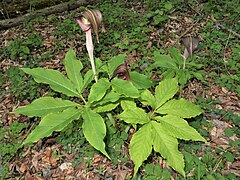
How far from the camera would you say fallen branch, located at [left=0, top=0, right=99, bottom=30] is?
155 inches

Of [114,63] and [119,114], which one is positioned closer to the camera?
[119,114]

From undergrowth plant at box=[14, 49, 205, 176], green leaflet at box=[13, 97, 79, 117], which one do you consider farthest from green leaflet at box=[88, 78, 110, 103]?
green leaflet at box=[13, 97, 79, 117]

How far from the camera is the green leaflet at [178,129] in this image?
1721 mm

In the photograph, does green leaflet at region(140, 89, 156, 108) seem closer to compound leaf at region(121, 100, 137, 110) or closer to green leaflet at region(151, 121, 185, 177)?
compound leaf at region(121, 100, 137, 110)

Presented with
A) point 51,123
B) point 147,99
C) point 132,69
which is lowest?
point 132,69

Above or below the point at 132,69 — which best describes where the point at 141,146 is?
above

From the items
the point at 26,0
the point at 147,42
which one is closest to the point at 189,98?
the point at 147,42

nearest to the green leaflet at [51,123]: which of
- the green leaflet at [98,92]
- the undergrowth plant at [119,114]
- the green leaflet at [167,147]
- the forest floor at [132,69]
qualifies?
the undergrowth plant at [119,114]

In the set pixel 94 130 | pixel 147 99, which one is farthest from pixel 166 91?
pixel 94 130

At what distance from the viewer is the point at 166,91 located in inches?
78.7

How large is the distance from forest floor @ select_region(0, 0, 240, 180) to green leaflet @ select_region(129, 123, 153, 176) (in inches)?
17.5

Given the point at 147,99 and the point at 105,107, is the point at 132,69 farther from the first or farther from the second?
the point at 105,107

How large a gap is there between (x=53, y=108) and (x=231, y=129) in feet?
5.18

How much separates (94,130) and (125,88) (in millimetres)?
347
